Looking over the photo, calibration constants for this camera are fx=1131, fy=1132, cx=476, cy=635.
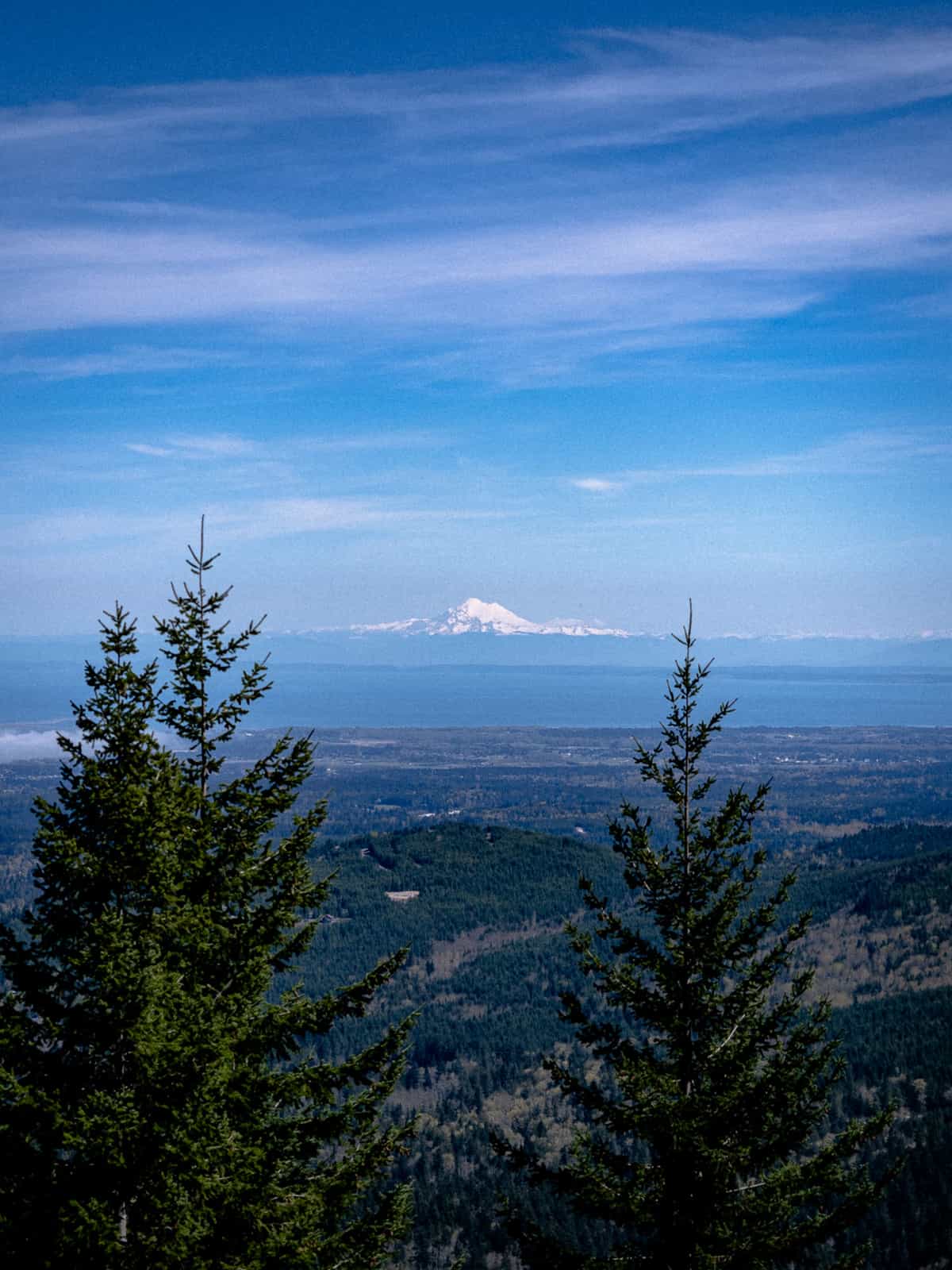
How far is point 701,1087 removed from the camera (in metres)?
18.8

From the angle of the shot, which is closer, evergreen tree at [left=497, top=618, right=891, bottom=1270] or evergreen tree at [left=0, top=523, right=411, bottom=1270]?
evergreen tree at [left=0, top=523, right=411, bottom=1270]

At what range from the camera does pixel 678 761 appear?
66.2 feet

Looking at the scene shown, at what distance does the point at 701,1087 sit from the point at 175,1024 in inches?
358

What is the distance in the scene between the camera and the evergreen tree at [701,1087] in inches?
714

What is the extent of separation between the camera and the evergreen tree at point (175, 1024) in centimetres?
1413

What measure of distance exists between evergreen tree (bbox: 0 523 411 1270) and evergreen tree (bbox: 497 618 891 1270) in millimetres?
3925

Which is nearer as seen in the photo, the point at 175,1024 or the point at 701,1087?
the point at 175,1024

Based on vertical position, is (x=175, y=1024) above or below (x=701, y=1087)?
above

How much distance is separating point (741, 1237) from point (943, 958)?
192m

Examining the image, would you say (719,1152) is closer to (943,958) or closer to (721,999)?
(721,999)

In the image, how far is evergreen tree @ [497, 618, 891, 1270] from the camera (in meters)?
18.1

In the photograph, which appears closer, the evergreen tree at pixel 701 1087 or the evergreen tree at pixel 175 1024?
the evergreen tree at pixel 175 1024

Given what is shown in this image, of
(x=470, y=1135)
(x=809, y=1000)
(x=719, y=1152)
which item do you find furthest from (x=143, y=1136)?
(x=809, y=1000)

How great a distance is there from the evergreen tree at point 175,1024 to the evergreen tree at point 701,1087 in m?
3.93
